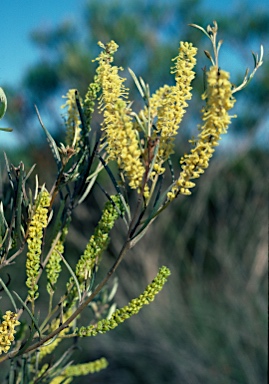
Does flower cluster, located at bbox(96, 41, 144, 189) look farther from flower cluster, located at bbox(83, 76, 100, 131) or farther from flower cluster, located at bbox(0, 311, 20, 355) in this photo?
flower cluster, located at bbox(0, 311, 20, 355)

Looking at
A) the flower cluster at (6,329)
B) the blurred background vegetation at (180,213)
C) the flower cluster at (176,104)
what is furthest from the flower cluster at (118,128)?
the blurred background vegetation at (180,213)

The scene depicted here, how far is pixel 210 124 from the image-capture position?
42cm

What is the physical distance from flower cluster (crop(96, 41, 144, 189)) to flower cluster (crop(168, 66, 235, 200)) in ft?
0.11

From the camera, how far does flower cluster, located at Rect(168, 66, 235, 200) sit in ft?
1.31

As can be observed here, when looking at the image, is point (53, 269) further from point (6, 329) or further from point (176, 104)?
point (176, 104)

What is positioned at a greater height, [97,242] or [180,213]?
[180,213]

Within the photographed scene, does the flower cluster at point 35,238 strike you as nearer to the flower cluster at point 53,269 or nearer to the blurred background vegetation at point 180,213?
the flower cluster at point 53,269

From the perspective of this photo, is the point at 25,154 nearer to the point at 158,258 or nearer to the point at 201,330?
the point at 158,258

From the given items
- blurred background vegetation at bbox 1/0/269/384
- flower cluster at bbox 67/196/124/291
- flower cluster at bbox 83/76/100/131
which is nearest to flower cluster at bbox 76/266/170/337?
flower cluster at bbox 67/196/124/291

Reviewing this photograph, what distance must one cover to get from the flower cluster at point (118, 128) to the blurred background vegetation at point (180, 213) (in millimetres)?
2928

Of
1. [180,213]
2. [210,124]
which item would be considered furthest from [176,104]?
[180,213]

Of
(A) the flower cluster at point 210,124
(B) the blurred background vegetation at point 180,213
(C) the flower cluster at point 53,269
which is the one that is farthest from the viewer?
(B) the blurred background vegetation at point 180,213

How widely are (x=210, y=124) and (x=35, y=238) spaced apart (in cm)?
16

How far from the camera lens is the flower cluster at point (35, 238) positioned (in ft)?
1.50
